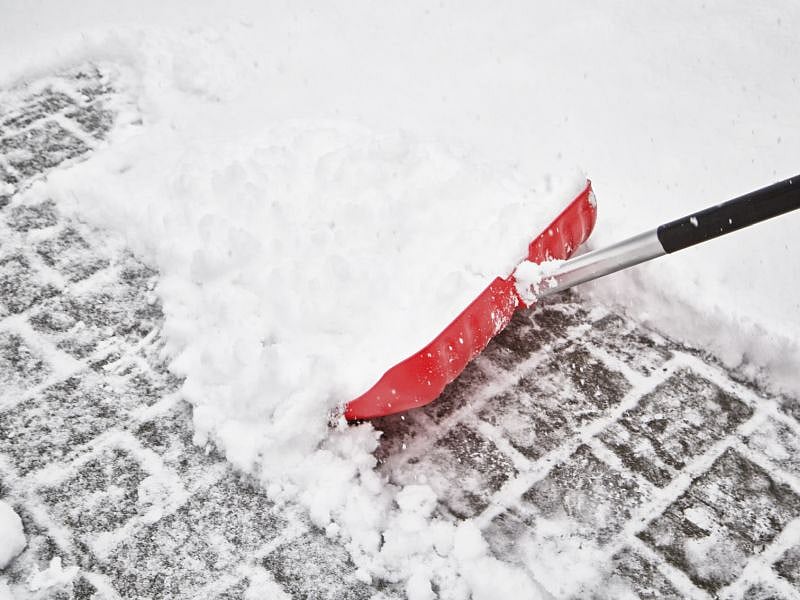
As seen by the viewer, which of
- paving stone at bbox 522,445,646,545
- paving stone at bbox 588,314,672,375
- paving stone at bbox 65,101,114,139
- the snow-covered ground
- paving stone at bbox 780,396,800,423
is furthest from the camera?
paving stone at bbox 65,101,114,139

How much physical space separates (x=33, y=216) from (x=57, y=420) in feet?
2.76

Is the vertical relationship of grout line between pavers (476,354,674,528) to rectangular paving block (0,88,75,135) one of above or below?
below

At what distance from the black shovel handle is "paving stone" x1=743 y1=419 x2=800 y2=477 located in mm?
512

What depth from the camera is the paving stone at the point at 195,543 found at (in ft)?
5.97

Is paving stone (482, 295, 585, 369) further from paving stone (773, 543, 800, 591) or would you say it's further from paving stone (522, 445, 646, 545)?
paving stone (773, 543, 800, 591)

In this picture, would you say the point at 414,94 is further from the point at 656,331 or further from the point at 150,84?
the point at 656,331

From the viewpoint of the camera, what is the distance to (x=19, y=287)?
248 centimetres

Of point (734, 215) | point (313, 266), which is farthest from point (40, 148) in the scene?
point (734, 215)

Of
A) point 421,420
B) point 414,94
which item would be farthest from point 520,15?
point 421,420

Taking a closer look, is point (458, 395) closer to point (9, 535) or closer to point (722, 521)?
point (722, 521)

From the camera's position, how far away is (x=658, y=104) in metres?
3.00

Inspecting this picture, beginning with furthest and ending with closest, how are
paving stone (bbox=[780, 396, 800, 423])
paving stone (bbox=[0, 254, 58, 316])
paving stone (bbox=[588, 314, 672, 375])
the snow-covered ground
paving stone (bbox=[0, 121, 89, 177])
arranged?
paving stone (bbox=[0, 121, 89, 177])
paving stone (bbox=[0, 254, 58, 316])
paving stone (bbox=[588, 314, 672, 375])
paving stone (bbox=[780, 396, 800, 423])
the snow-covered ground

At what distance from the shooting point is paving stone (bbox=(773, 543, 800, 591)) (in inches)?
71.4

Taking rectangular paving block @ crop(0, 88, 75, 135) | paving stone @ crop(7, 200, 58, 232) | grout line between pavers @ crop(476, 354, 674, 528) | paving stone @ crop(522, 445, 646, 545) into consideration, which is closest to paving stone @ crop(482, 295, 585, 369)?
grout line between pavers @ crop(476, 354, 674, 528)
